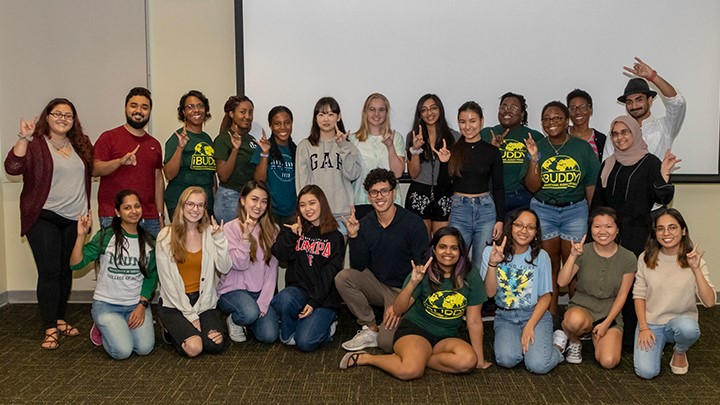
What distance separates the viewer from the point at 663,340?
3.54 m

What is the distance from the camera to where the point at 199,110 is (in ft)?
14.6

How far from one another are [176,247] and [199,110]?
1.08m

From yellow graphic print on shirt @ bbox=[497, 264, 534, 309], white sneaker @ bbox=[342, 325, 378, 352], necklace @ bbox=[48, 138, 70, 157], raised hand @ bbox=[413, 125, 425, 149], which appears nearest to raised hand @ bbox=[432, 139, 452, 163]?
raised hand @ bbox=[413, 125, 425, 149]

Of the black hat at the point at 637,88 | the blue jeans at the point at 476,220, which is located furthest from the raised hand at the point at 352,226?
the black hat at the point at 637,88

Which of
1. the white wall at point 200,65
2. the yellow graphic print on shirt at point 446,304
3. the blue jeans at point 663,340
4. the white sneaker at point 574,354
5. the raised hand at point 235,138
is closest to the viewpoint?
the blue jeans at point 663,340

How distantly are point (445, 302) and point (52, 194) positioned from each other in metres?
2.43

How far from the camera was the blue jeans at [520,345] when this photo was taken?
3.49 metres

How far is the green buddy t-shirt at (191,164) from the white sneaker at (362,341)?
1.43 metres

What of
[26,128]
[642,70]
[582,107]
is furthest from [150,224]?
[642,70]

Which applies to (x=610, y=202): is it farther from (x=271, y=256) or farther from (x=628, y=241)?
(x=271, y=256)

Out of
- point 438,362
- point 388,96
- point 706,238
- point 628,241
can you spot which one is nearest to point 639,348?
point 628,241

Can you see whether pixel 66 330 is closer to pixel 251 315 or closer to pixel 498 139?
pixel 251 315

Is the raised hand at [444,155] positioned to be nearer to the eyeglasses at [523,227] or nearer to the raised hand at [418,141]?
the raised hand at [418,141]

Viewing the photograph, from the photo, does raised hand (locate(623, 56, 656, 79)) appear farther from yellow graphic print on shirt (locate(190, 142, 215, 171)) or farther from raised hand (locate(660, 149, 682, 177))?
yellow graphic print on shirt (locate(190, 142, 215, 171))
